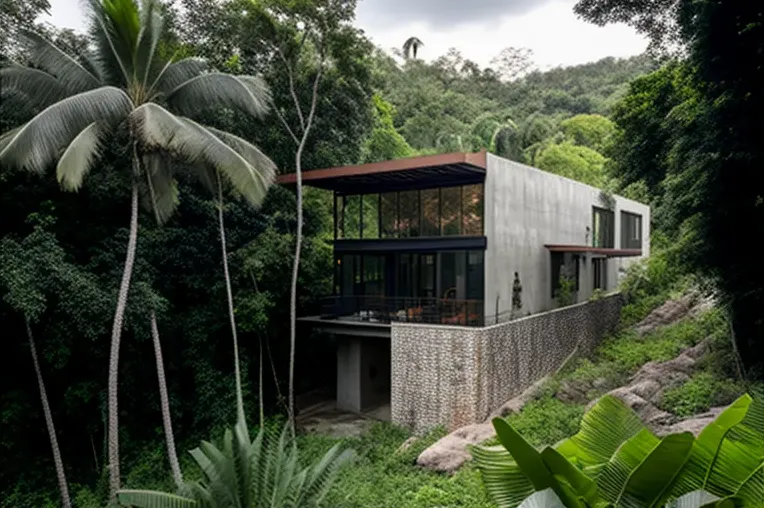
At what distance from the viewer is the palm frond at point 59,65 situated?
11.5 meters

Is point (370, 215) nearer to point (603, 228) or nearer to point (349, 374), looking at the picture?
point (349, 374)

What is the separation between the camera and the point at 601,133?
Answer: 46125 millimetres

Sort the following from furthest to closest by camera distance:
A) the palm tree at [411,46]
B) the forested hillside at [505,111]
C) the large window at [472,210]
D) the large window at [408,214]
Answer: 1. the palm tree at [411,46]
2. the forested hillside at [505,111]
3. the large window at [408,214]
4. the large window at [472,210]

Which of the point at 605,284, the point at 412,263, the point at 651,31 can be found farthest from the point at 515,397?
the point at 605,284

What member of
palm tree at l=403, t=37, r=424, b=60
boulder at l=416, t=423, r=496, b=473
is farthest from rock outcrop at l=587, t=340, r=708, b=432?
palm tree at l=403, t=37, r=424, b=60

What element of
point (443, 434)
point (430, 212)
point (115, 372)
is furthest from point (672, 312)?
point (115, 372)

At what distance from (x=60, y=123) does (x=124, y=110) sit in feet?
4.39

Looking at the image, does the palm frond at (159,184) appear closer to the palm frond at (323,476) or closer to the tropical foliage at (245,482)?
the tropical foliage at (245,482)

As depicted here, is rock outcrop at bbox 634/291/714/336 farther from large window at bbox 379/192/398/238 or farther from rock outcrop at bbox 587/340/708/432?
large window at bbox 379/192/398/238

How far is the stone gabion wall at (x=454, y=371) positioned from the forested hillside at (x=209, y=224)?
4269mm

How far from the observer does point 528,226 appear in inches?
721

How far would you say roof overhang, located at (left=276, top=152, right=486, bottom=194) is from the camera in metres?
14.1

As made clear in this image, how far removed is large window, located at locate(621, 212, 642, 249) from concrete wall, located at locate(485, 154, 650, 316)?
4967 millimetres

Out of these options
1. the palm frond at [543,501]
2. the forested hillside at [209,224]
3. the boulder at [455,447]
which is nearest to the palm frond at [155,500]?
the boulder at [455,447]
